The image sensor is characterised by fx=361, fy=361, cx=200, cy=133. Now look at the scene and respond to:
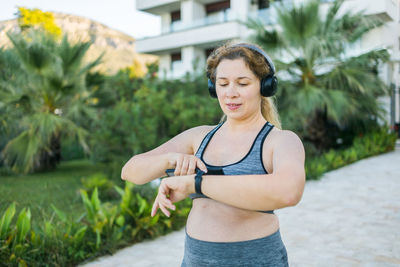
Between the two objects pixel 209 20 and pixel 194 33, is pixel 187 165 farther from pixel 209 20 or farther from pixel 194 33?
pixel 209 20

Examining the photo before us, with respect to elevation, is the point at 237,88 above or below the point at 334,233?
above

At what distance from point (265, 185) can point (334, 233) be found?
4.31 m

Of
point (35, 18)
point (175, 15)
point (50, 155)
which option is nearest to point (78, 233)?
point (50, 155)

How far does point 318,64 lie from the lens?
11.1m

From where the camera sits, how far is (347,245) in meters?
4.46

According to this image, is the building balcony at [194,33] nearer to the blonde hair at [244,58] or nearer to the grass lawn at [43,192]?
the grass lawn at [43,192]

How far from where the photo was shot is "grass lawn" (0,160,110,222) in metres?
6.31

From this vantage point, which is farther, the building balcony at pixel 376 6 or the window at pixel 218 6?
the window at pixel 218 6

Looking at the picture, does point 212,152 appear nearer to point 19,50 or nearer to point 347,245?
point 347,245

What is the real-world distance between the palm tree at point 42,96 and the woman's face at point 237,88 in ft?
28.0

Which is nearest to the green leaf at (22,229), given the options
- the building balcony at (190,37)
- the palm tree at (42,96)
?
the palm tree at (42,96)

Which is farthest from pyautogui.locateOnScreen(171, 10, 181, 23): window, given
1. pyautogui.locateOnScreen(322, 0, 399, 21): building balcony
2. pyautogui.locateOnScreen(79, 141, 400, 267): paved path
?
pyautogui.locateOnScreen(79, 141, 400, 267): paved path

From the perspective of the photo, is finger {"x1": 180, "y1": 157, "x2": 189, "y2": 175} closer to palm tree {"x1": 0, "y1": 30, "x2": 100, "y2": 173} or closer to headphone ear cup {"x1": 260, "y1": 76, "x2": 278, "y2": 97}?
headphone ear cup {"x1": 260, "y1": 76, "x2": 278, "y2": 97}

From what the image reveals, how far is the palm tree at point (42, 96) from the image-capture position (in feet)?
29.9
